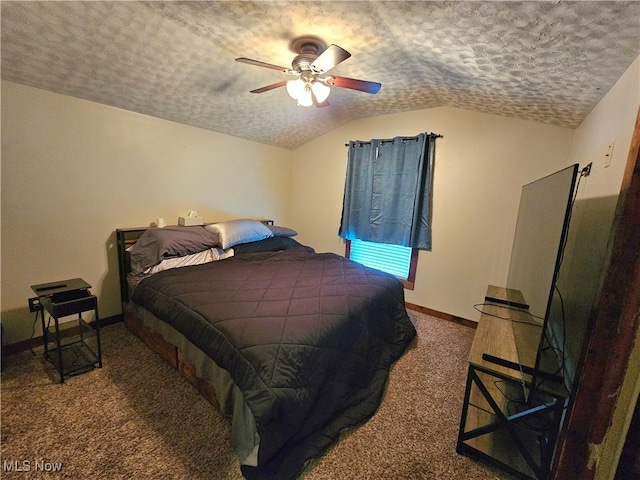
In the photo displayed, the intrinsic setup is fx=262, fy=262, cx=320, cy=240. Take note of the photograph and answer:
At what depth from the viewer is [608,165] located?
1468 millimetres

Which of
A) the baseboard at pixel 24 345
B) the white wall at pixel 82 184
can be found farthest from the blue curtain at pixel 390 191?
the baseboard at pixel 24 345

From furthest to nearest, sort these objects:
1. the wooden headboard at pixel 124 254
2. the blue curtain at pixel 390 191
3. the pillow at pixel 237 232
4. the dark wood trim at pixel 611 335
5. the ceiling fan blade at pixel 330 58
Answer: the blue curtain at pixel 390 191
the pillow at pixel 237 232
the wooden headboard at pixel 124 254
the ceiling fan blade at pixel 330 58
the dark wood trim at pixel 611 335

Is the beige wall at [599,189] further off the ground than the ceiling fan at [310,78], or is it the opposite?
the ceiling fan at [310,78]

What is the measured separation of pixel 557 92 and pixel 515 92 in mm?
273

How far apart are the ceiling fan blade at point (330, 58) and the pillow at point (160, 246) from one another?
6.24ft

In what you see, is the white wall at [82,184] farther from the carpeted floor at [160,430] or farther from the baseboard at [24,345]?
the carpeted floor at [160,430]

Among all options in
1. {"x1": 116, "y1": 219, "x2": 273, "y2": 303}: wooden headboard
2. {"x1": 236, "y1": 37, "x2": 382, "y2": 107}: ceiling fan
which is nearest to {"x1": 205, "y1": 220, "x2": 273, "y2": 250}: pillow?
{"x1": 116, "y1": 219, "x2": 273, "y2": 303}: wooden headboard

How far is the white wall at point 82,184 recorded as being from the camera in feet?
6.73

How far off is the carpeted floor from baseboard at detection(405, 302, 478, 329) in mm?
1063

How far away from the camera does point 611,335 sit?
724 mm

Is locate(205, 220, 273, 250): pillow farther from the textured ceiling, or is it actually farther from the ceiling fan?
the ceiling fan

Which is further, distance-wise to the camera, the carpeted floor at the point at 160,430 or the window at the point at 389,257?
the window at the point at 389,257

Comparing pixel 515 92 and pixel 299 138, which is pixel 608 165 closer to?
pixel 515 92

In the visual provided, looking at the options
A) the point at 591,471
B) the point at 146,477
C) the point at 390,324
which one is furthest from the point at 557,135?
the point at 146,477
